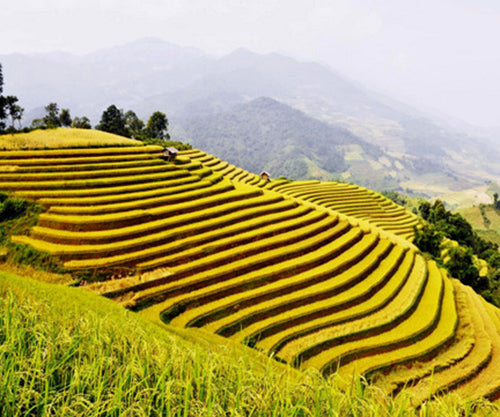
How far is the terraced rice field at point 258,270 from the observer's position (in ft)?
57.9

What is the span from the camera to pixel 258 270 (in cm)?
2234

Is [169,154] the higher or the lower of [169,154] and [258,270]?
the higher

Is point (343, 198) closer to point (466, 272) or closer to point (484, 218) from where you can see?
point (466, 272)

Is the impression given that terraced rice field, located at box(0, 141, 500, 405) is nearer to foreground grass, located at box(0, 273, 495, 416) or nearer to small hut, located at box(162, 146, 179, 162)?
small hut, located at box(162, 146, 179, 162)

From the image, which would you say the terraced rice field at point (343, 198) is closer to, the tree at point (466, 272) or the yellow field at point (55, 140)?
the tree at point (466, 272)

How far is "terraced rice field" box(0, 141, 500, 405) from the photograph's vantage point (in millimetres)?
17641

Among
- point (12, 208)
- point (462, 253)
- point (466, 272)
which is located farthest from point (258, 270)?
point (462, 253)

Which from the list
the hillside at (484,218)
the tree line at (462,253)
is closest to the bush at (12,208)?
the tree line at (462,253)

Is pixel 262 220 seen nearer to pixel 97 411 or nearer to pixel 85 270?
pixel 85 270

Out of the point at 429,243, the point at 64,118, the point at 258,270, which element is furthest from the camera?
the point at 64,118

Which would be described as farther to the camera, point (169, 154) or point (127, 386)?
point (169, 154)

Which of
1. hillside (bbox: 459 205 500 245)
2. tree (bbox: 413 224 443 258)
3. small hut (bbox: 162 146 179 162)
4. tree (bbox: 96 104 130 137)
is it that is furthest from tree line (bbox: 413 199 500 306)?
tree (bbox: 96 104 130 137)

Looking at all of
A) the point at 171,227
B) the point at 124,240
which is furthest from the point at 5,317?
the point at 171,227

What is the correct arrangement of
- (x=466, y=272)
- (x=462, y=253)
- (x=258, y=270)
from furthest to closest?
(x=462, y=253), (x=466, y=272), (x=258, y=270)
